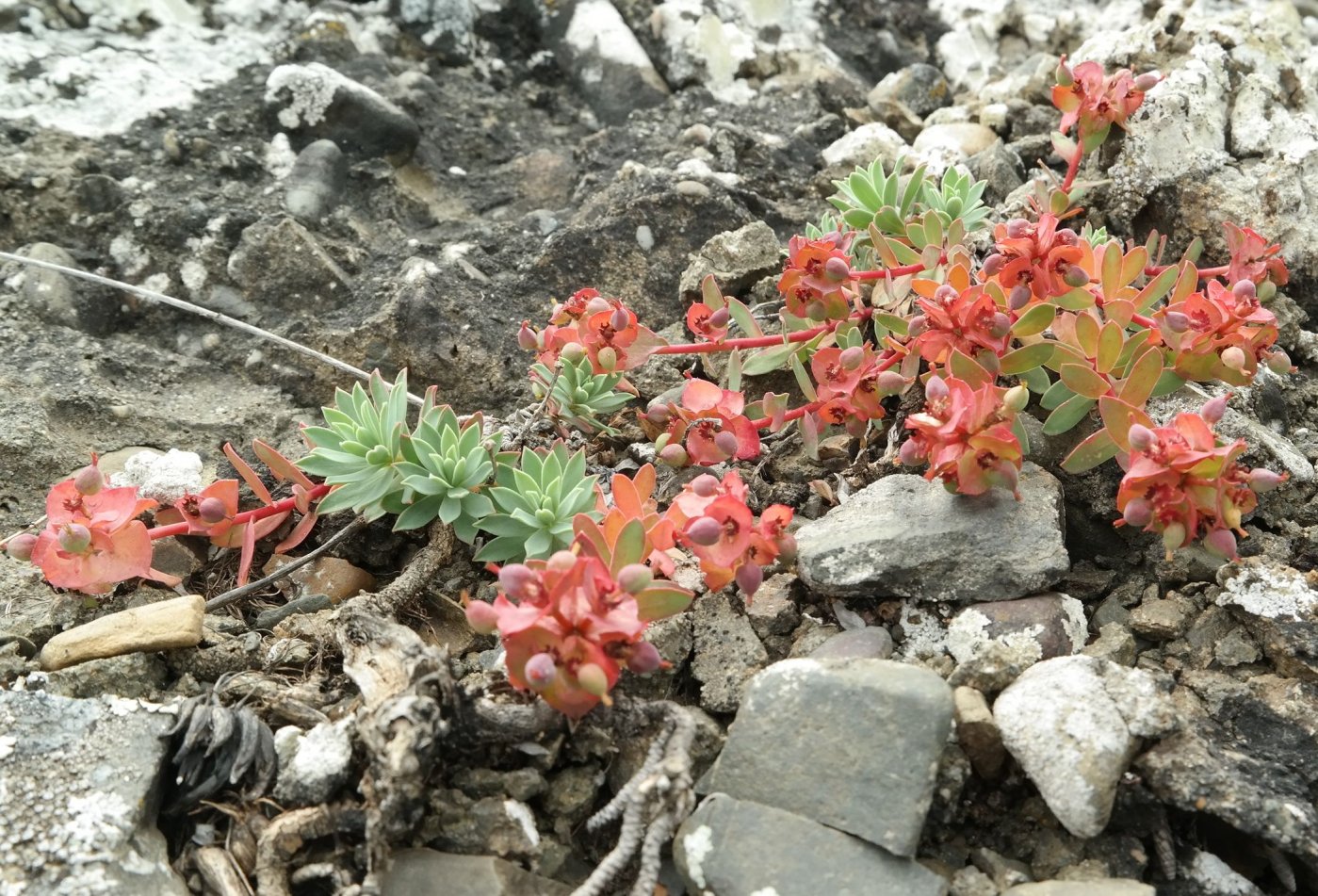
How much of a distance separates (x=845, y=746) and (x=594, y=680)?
16.9 inches

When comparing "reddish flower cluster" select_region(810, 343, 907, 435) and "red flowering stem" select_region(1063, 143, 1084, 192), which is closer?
"reddish flower cluster" select_region(810, 343, 907, 435)

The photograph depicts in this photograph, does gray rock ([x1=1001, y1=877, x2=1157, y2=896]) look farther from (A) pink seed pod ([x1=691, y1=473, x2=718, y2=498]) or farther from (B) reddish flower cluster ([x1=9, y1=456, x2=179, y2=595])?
(B) reddish flower cluster ([x1=9, y1=456, x2=179, y2=595])

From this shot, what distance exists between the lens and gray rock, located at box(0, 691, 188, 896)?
166cm

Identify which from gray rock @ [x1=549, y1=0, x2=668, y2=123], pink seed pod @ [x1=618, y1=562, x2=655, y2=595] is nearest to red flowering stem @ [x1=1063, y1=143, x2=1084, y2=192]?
gray rock @ [x1=549, y1=0, x2=668, y2=123]

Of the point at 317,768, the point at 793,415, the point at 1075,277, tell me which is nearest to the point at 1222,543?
the point at 1075,277

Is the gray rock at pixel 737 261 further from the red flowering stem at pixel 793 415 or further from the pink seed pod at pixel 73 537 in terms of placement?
the pink seed pod at pixel 73 537

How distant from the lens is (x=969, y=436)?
2062 millimetres

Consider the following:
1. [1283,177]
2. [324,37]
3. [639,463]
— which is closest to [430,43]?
[324,37]

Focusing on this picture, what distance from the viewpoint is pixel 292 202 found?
323 cm

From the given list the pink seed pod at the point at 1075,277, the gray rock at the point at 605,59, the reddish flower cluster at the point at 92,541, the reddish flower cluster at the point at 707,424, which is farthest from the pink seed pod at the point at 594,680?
the gray rock at the point at 605,59

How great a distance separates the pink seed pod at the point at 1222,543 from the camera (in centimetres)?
198

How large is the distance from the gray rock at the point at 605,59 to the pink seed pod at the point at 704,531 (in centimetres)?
226

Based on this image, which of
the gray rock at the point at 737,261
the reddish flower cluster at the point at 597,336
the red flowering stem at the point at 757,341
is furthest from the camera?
the gray rock at the point at 737,261

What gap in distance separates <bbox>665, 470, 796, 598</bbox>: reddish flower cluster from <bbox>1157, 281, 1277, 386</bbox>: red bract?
3.20 feet
